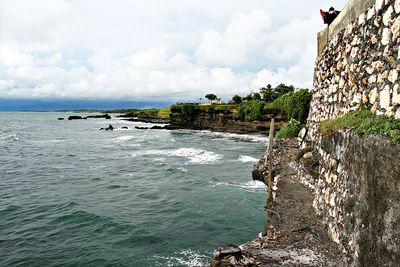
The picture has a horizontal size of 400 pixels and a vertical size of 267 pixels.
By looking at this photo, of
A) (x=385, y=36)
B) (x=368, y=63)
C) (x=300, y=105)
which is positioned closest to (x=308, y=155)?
(x=368, y=63)

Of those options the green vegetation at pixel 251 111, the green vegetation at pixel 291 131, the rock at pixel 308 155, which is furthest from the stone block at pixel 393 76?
the green vegetation at pixel 251 111

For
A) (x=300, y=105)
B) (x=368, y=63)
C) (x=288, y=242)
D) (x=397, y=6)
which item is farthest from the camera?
(x=300, y=105)

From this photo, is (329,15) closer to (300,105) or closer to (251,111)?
(300,105)

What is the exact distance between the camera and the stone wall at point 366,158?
10.6ft

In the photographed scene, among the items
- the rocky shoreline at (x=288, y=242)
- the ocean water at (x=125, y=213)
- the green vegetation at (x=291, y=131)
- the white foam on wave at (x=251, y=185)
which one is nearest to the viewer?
the rocky shoreline at (x=288, y=242)

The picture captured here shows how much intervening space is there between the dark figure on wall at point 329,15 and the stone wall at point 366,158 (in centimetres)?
170

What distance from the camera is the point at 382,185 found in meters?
3.32

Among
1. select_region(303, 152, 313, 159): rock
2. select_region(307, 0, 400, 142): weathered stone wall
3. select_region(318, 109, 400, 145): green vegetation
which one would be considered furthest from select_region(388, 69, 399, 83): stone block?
select_region(303, 152, 313, 159): rock

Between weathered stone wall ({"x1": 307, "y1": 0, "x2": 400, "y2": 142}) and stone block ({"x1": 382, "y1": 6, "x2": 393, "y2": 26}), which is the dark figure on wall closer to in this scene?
weathered stone wall ({"x1": 307, "y1": 0, "x2": 400, "y2": 142})

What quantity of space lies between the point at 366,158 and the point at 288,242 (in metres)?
3.24

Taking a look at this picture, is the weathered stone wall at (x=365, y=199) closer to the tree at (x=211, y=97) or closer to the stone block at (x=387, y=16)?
the stone block at (x=387, y=16)

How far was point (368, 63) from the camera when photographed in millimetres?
4887

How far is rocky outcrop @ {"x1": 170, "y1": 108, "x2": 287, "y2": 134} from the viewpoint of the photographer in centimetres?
4706

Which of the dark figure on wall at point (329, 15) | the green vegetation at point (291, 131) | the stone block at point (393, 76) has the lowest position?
the green vegetation at point (291, 131)
